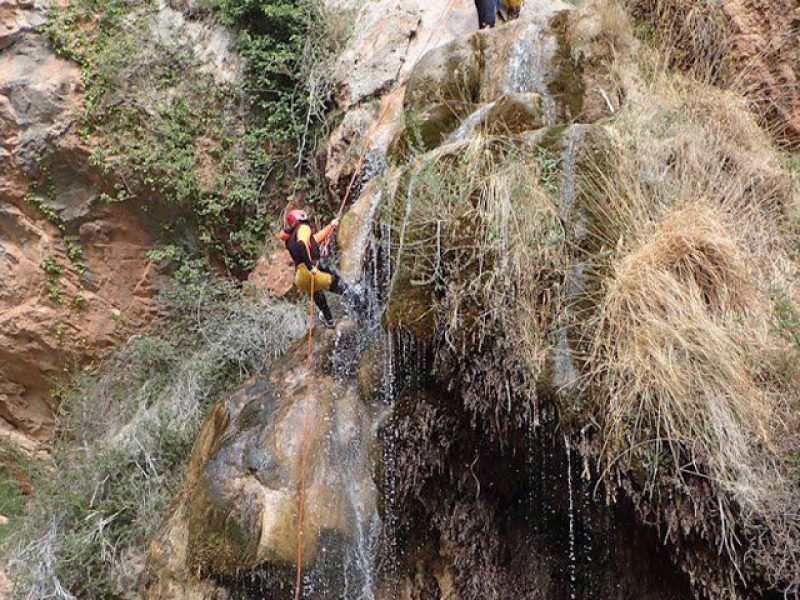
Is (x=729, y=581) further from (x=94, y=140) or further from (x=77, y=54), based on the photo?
(x=77, y=54)

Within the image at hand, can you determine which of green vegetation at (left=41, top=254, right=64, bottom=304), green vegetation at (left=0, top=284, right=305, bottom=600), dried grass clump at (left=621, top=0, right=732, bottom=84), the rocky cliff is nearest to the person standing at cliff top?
the rocky cliff

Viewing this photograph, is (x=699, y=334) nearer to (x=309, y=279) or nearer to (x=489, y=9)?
(x=309, y=279)

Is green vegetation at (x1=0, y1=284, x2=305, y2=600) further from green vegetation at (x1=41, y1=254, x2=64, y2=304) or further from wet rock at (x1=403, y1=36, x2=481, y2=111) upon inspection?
wet rock at (x1=403, y1=36, x2=481, y2=111)

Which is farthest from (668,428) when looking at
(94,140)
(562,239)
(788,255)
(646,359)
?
(94,140)

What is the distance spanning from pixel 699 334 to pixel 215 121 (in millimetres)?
6388

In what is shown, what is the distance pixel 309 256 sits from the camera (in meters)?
5.88

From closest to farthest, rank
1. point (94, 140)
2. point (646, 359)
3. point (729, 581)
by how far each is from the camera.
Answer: point (729, 581) < point (646, 359) < point (94, 140)

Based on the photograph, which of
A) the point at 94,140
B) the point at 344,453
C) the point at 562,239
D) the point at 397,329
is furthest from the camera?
the point at 94,140

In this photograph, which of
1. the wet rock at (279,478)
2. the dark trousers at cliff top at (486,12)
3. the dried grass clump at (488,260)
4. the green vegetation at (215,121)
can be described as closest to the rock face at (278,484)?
the wet rock at (279,478)

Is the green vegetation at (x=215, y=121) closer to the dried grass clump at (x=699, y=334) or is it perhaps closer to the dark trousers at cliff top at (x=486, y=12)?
the dark trousers at cliff top at (x=486, y=12)

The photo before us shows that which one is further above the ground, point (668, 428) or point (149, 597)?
point (668, 428)

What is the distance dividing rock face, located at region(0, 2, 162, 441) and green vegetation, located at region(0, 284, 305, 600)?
0.44 meters

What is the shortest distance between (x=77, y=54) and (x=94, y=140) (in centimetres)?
104

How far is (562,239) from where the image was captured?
4.27 m
